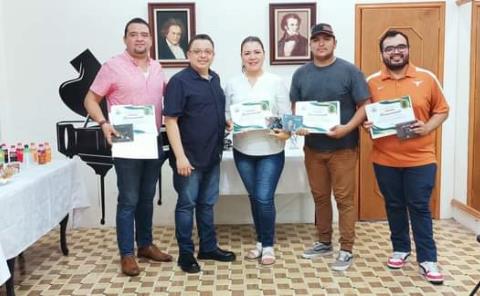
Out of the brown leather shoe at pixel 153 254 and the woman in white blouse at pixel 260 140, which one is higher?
the woman in white blouse at pixel 260 140

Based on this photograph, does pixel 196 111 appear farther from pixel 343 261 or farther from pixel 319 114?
pixel 343 261

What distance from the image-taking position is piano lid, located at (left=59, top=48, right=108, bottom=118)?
384 centimetres

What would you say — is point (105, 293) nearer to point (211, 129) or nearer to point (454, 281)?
point (211, 129)

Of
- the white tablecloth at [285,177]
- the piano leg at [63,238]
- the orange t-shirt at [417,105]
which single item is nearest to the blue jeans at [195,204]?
the white tablecloth at [285,177]

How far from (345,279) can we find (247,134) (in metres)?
1.04

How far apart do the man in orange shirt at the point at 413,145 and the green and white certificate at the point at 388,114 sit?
0.04 metres

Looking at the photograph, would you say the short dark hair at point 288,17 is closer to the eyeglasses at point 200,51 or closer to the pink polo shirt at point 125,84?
the eyeglasses at point 200,51

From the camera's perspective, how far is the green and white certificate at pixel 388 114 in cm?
267

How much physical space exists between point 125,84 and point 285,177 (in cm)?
140

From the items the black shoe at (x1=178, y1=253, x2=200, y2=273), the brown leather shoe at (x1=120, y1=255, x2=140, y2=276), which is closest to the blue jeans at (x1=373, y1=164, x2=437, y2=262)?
the black shoe at (x1=178, y1=253, x2=200, y2=273)

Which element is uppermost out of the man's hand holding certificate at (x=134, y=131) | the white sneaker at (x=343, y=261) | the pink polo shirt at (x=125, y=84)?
the pink polo shirt at (x=125, y=84)

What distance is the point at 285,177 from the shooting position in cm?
356

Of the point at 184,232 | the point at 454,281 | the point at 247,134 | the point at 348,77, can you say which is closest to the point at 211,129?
the point at 247,134

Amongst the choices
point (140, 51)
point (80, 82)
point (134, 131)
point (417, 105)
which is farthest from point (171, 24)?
point (417, 105)
